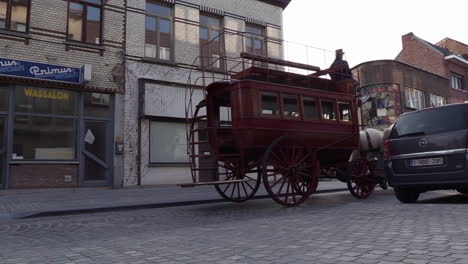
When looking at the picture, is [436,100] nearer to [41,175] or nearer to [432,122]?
[432,122]

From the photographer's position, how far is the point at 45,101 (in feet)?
37.8

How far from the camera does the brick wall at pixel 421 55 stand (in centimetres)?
3025

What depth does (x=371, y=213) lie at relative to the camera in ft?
19.6

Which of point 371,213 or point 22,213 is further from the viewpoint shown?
point 22,213

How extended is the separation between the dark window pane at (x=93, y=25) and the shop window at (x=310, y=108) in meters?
8.23

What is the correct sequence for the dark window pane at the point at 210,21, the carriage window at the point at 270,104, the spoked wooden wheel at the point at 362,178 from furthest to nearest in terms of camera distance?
1. the dark window pane at the point at 210,21
2. the spoked wooden wheel at the point at 362,178
3. the carriage window at the point at 270,104

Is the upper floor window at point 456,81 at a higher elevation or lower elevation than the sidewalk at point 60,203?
higher

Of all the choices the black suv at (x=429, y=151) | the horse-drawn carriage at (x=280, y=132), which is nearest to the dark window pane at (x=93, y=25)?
the horse-drawn carriage at (x=280, y=132)

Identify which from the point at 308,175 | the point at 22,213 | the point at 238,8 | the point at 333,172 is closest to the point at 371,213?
the point at 308,175

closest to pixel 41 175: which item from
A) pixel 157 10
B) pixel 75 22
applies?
pixel 75 22

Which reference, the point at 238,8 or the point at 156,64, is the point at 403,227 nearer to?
the point at 156,64

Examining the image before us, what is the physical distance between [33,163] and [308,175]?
8.40m

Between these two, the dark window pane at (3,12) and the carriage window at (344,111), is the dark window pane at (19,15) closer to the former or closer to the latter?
the dark window pane at (3,12)

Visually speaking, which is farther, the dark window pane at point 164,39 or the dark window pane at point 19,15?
the dark window pane at point 164,39
